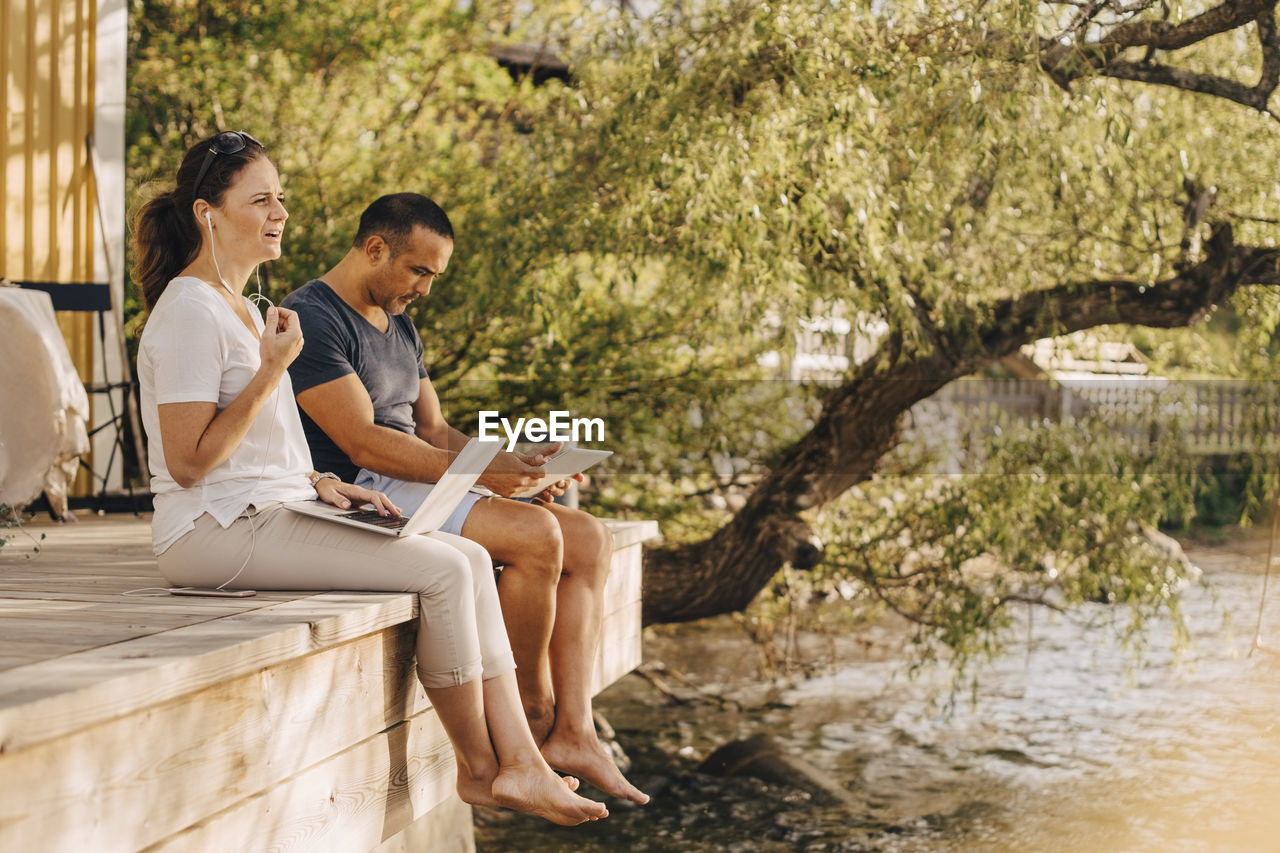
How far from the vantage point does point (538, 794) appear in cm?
219

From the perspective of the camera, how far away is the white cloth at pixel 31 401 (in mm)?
Answer: 3666

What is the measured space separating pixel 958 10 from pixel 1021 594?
10.3 feet

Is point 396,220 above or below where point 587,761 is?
above

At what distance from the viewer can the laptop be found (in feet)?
6.83

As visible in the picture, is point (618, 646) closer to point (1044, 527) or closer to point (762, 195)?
point (762, 195)

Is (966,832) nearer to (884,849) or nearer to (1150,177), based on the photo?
(884,849)

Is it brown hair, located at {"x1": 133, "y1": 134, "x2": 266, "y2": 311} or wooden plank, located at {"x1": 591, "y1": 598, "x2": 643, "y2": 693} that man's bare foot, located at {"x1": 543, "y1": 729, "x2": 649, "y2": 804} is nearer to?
wooden plank, located at {"x1": 591, "y1": 598, "x2": 643, "y2": 693}

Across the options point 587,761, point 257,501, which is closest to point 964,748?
point 587,761

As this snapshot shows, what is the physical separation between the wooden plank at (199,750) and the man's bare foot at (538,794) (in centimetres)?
24

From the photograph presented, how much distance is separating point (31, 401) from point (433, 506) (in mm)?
2147

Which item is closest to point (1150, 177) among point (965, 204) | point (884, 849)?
point (965, 204)

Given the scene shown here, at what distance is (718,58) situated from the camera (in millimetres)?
5305

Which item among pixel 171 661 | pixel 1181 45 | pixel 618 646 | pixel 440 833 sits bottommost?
pixel 440 833

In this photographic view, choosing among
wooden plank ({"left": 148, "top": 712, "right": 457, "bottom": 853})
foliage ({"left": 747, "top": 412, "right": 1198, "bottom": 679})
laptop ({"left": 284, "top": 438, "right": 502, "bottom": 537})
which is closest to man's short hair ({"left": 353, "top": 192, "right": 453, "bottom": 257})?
laptop ({"left": 284, "top": 438, "right": 502, "bottom": 537})
